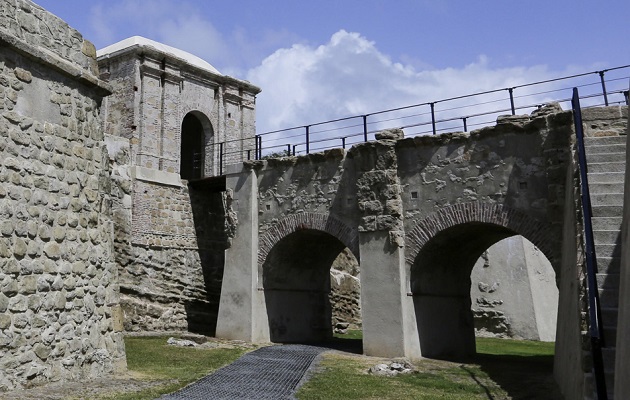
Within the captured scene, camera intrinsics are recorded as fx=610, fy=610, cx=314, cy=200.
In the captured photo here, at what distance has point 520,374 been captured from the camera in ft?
32.5

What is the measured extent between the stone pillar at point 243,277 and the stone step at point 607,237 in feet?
30.2

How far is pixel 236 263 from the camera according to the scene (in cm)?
1484

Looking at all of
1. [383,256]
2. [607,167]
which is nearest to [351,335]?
[383,256]

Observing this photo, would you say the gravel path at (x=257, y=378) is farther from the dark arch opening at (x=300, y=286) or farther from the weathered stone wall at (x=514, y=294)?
the weathered stone wall at (x=514, y=294)

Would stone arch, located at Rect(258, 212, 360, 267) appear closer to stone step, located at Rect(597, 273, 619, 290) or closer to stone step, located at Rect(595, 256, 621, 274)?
stone step, located at Rect(595, 256, 621, 274)

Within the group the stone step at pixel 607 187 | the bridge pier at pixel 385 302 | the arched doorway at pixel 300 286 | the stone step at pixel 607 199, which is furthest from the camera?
the arched doorway at pixel 300 286

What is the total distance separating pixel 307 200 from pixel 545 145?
538 cm

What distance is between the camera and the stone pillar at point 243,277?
14.3 metres

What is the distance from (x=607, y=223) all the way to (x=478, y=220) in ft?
15.6

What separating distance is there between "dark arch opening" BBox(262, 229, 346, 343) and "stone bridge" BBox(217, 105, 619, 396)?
0.03 meters

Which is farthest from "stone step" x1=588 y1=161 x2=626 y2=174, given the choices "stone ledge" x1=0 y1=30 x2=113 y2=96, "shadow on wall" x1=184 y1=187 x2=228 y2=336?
"shadow on wall" x1=184 y1=187 x2=228 y2=336

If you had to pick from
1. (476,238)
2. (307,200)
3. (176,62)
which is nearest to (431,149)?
(476,238)


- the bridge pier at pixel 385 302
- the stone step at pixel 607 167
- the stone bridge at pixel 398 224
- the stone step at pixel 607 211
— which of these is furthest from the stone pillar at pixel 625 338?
the bridge pier at pixel 385 302

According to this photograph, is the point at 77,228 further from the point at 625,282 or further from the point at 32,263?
the point at 625,282
